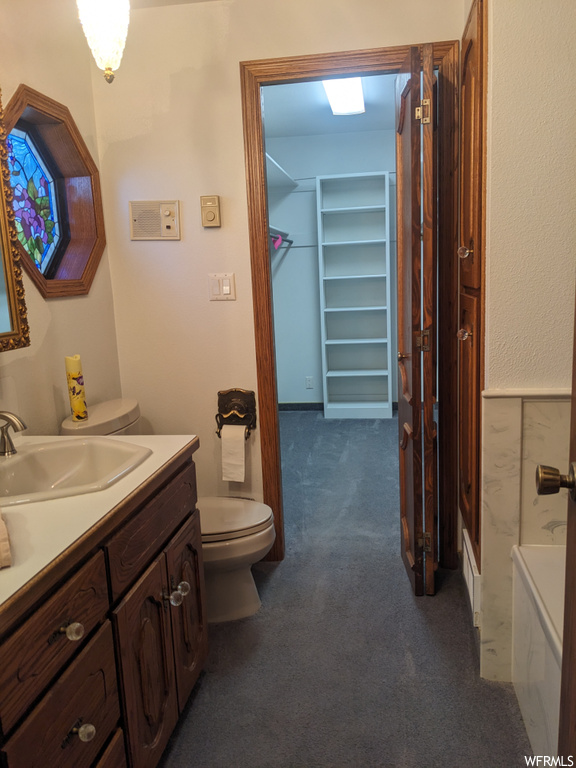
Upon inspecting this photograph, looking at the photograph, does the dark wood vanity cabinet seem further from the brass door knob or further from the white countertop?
the brass door knob

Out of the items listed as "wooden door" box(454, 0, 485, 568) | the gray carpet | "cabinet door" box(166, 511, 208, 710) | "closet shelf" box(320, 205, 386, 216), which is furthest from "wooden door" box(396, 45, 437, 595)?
"closet shelf" box(320, 205, 386, 216)

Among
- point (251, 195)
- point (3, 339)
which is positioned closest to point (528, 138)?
point (251, 195)

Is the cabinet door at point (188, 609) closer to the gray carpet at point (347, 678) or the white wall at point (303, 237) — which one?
the gray carpet at point (347, 678)

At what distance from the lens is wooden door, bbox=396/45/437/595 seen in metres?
2.09

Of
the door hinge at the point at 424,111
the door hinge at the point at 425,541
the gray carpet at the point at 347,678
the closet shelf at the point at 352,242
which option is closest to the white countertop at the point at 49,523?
the gray carpet at the point at 347,678

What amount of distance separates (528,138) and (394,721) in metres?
1.66

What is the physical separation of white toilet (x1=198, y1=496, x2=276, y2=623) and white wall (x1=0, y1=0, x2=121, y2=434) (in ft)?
2.20

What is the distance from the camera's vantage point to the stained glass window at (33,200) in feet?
6.79

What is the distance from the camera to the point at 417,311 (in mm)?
2209

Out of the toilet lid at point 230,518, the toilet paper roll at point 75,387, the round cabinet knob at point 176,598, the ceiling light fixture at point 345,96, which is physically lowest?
the toilet lid at point 230,518

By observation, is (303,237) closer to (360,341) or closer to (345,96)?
(360,341)

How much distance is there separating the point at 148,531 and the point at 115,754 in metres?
0.46

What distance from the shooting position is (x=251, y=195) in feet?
8.07

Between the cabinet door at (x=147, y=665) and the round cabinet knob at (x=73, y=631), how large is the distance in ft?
0.58
